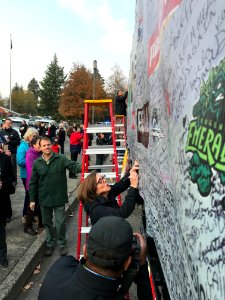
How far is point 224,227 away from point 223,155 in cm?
22

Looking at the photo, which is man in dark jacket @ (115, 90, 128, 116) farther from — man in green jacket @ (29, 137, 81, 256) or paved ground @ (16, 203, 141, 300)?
man in green jacket @ (29, 137, 81, 256)

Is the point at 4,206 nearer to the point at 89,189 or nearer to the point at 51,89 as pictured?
the point at 89,189

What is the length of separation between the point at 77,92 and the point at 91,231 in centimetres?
5020

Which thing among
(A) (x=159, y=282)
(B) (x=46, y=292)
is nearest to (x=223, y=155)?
(B) (x=46, y=292)

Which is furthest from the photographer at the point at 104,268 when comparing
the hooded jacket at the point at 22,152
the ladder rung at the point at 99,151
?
the hooded jacket at the point at 22,152

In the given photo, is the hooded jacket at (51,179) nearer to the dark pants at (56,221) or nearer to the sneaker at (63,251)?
the dark pants at (56,221)

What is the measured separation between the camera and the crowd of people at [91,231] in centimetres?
152

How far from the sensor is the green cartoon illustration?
1134mm

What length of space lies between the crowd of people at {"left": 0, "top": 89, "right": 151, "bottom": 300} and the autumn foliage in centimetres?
4510

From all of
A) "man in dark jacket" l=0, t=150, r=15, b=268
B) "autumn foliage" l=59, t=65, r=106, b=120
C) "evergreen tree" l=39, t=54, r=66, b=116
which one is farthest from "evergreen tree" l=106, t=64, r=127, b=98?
"man in dark jacket" l=0, t=150, r=15, b=268

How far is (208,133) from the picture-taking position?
4.11ft

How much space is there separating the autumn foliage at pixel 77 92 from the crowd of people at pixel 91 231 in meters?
45.1

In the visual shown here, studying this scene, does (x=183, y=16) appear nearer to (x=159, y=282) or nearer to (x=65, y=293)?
(x=65, y=293)

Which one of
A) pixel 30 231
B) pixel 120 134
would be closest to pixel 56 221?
pixel 30 231
